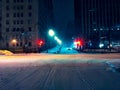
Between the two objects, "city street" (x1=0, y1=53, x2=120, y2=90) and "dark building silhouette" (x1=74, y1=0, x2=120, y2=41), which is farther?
"dark building silhouette" (x1=74, y1=0, x2=120, y2=41)

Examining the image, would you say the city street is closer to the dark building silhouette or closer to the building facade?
the building facade

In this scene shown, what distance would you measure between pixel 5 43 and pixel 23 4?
1922 cm

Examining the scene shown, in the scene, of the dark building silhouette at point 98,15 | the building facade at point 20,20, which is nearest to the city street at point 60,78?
the building facade at point 20,20

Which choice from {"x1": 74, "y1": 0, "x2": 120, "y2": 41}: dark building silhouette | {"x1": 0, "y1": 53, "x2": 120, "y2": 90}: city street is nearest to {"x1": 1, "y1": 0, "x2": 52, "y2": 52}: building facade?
{"x1": 74, "y1": 0, "x2": 120, "y2": 41}: dark building silhouette

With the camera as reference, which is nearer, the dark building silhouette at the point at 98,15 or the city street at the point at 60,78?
the city street at the point at 60,78

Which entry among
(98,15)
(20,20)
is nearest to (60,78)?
(20,20)

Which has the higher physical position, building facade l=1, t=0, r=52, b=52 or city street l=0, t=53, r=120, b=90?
building facade l=1, t=0, r=52, b=52

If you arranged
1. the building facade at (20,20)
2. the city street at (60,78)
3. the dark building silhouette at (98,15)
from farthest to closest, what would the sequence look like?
the dark building silhouette at (98,15) → the building facade at (20,20) → the city street at (60,78)

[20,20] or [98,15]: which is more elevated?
[98,15]

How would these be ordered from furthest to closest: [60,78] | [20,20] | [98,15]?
[98,15]
[20,20]
[60,78]

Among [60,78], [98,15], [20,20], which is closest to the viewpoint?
[60,78]

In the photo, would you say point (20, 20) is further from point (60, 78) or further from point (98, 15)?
point (60, 78)

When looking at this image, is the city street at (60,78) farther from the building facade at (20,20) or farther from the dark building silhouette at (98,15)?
the dark building silhouette at (98,15)

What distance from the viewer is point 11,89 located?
18438 millimetres
